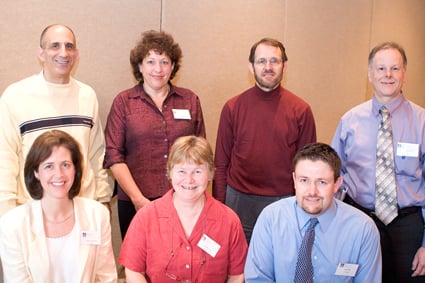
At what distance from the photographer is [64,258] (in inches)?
88.7

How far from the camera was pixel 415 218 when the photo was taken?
2.64m

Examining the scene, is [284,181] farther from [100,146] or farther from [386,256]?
[100,146]

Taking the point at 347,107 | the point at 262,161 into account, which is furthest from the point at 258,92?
the point at 347,107

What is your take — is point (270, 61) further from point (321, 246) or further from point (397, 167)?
point (321, 246)

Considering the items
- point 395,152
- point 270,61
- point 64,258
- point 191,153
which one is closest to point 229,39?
point 270,61

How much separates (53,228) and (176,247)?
0.58 metres

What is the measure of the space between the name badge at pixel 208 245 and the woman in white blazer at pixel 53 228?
48 centimetres

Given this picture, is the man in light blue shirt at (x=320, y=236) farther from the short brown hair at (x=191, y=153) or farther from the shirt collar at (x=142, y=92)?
the shirt collar at (x=142, y=92)

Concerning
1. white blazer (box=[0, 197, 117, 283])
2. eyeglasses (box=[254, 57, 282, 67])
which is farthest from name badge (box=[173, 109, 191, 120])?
white blazer (box=[0, 197, 117, 283])

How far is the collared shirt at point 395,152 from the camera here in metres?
2.63

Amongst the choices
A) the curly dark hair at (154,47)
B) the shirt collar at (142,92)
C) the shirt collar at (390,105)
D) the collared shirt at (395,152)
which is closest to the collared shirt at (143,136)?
the shirt collar at (142,92)

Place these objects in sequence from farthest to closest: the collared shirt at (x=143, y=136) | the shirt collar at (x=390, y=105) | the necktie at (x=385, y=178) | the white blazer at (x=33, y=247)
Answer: the collared shirt at (x=143, y=136), the shirt collar at (x=390, y=105), the necktie at (x=385, y=178), the white blazer at (x=33, y=247)

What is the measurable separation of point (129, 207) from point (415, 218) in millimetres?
1644

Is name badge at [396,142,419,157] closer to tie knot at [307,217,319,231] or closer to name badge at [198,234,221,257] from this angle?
tie knot at [307,217,319,231]
